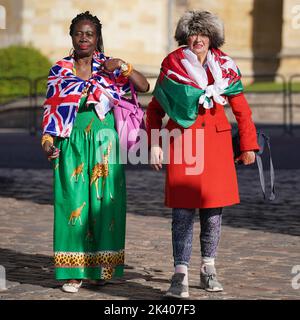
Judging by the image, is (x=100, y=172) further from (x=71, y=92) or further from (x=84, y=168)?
(x=71, y=92)

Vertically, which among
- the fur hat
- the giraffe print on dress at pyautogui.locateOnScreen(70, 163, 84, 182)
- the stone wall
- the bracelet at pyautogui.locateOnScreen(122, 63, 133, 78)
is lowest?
the giraffe print on dress at pyautogui.locateOnScreen(70, 163, 84, 182)

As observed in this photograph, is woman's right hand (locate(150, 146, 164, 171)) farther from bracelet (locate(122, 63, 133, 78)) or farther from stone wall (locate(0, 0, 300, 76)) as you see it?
stone wall (locate(0, 0, 300, 76))

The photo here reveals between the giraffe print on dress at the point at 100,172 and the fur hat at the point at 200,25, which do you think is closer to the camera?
the fur hat at the point at 200,25

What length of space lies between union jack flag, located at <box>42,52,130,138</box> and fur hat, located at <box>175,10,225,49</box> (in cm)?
59

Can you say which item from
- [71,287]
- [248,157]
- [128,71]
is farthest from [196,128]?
[71,287]

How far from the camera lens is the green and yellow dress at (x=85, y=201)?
8258 mm

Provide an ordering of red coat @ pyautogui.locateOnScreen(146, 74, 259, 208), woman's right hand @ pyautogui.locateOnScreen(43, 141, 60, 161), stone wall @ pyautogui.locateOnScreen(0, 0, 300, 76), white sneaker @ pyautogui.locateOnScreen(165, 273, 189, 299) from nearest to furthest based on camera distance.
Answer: white sneaker @ pyautogui.locateOnScreen(165, 273, 189, 299), red coat @ pyautogui.locateOnScreen(146, 74, 259, 208), woman's right hand @ pyautogui.locateOnScreen(43, 141, 60, 161), stone wall @ pyautogui.locateOnScreen(0, 0, 300, 76)

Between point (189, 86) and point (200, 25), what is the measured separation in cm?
40

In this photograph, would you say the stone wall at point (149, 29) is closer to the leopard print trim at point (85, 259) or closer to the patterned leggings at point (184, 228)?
the leopard print trim at point (85, 259)

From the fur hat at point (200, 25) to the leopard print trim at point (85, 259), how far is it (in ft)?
5.06

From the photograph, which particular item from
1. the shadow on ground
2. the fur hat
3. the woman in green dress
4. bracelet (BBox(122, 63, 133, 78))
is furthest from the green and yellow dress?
the fur hat

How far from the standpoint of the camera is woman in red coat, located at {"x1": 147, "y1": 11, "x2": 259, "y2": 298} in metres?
8.00

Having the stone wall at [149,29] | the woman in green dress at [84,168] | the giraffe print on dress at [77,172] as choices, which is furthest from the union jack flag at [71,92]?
the stone wall at [149,29]

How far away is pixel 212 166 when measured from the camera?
8.09 metres
